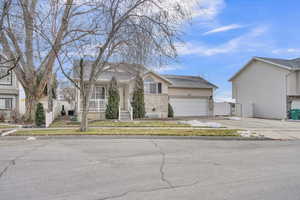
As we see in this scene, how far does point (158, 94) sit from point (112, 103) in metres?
5.32

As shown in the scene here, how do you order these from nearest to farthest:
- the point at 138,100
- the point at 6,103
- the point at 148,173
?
1. the point at 148,173
2. the point at 138,100
3. the point at 6,103

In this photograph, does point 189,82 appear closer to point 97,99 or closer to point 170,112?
point 170,112

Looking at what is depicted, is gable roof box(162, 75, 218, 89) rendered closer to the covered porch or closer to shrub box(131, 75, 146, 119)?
shrub box(131, 75, 146, 119)

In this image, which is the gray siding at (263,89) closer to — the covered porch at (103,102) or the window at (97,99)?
the covered porch at (103,102)

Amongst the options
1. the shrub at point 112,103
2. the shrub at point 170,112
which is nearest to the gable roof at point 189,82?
the shrub at point 170,112

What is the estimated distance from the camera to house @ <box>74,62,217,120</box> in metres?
22.1

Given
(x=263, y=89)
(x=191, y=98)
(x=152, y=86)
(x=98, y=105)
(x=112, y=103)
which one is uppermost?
(x=152, y=86)

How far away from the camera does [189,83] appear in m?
28.3

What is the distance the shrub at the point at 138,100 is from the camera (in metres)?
22.2

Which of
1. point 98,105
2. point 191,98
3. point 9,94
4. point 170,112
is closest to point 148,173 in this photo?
point 98,105

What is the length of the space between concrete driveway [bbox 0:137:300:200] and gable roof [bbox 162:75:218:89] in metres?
18.8

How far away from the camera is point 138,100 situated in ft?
72.9

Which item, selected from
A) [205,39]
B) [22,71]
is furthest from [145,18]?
[22,71]

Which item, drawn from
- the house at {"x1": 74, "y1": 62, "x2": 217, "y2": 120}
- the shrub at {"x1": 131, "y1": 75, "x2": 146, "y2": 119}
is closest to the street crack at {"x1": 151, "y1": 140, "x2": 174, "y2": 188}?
the house at {"x1": 74, "y1": 62, "x2": 217, "y2": 120}
